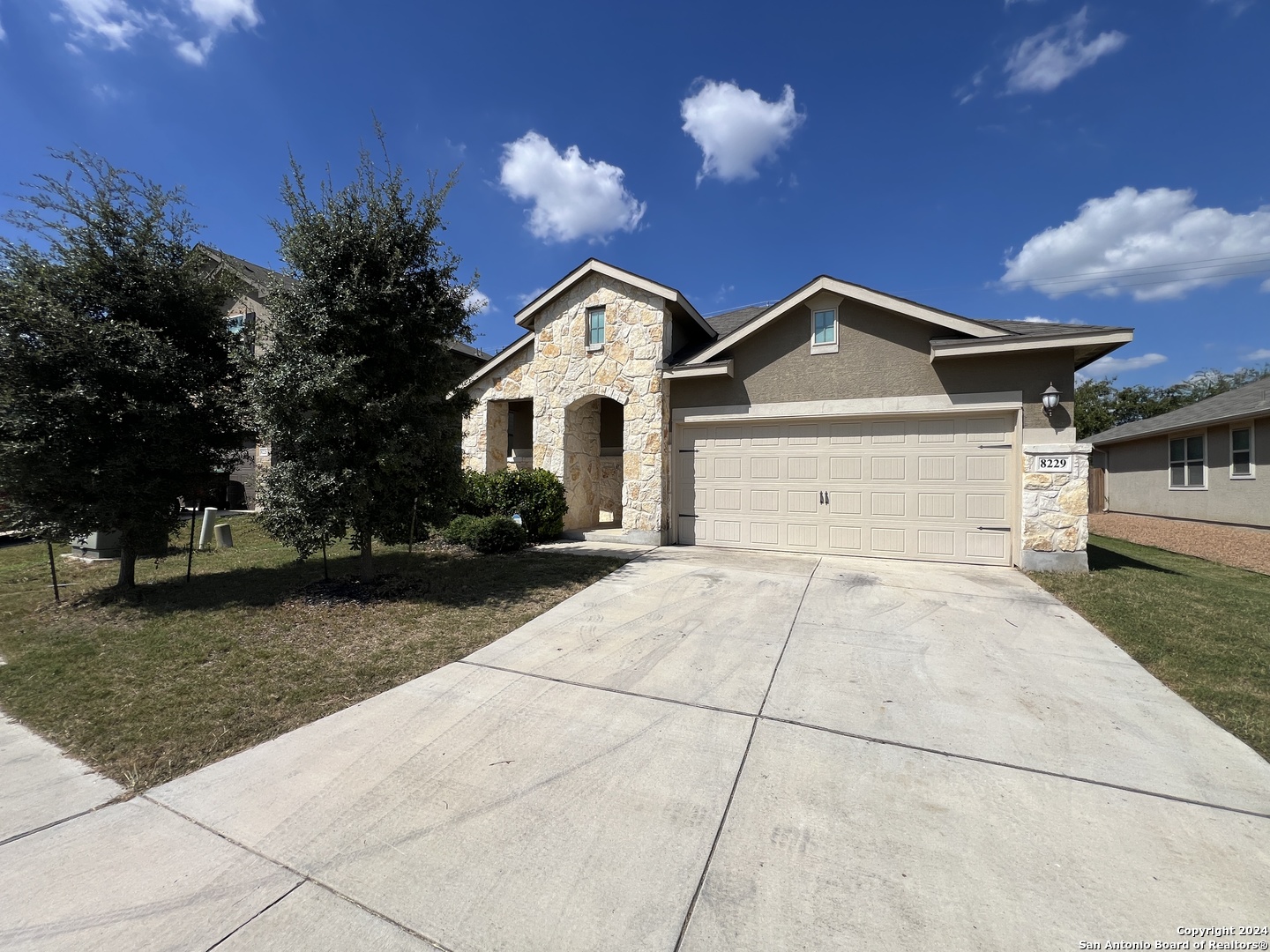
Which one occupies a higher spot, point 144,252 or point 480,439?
point 144,252

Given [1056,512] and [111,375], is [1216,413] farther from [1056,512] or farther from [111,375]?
[111,375]

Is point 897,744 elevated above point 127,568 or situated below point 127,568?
below

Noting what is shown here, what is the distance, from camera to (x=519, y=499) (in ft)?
34.1

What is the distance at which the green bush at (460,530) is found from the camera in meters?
9.30

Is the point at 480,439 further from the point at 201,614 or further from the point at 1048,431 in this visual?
the point at 1048,431

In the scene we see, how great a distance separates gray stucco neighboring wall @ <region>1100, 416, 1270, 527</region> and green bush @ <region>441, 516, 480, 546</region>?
19956 millimetres

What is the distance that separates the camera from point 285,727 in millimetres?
3502

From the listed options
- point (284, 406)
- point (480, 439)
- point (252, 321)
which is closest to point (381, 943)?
point (284, 406)

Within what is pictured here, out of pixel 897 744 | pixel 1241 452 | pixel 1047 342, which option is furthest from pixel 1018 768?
pixel 1241 452

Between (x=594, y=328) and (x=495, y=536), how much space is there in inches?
189

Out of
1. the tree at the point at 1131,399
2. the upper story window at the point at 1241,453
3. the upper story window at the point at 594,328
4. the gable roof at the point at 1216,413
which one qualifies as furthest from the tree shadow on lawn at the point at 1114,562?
the tree at the point at 1131,399

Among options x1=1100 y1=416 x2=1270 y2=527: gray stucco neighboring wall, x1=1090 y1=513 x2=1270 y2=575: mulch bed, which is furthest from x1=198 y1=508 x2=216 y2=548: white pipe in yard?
x1=1100 y1=416 x2=1270 y2=527: gray stucco neighboring wall

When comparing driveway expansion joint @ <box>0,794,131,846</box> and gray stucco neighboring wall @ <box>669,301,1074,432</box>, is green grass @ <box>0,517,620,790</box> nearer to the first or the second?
driveway expansion joint @ <box>0,794,131,846</box>

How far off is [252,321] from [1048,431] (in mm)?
11202
